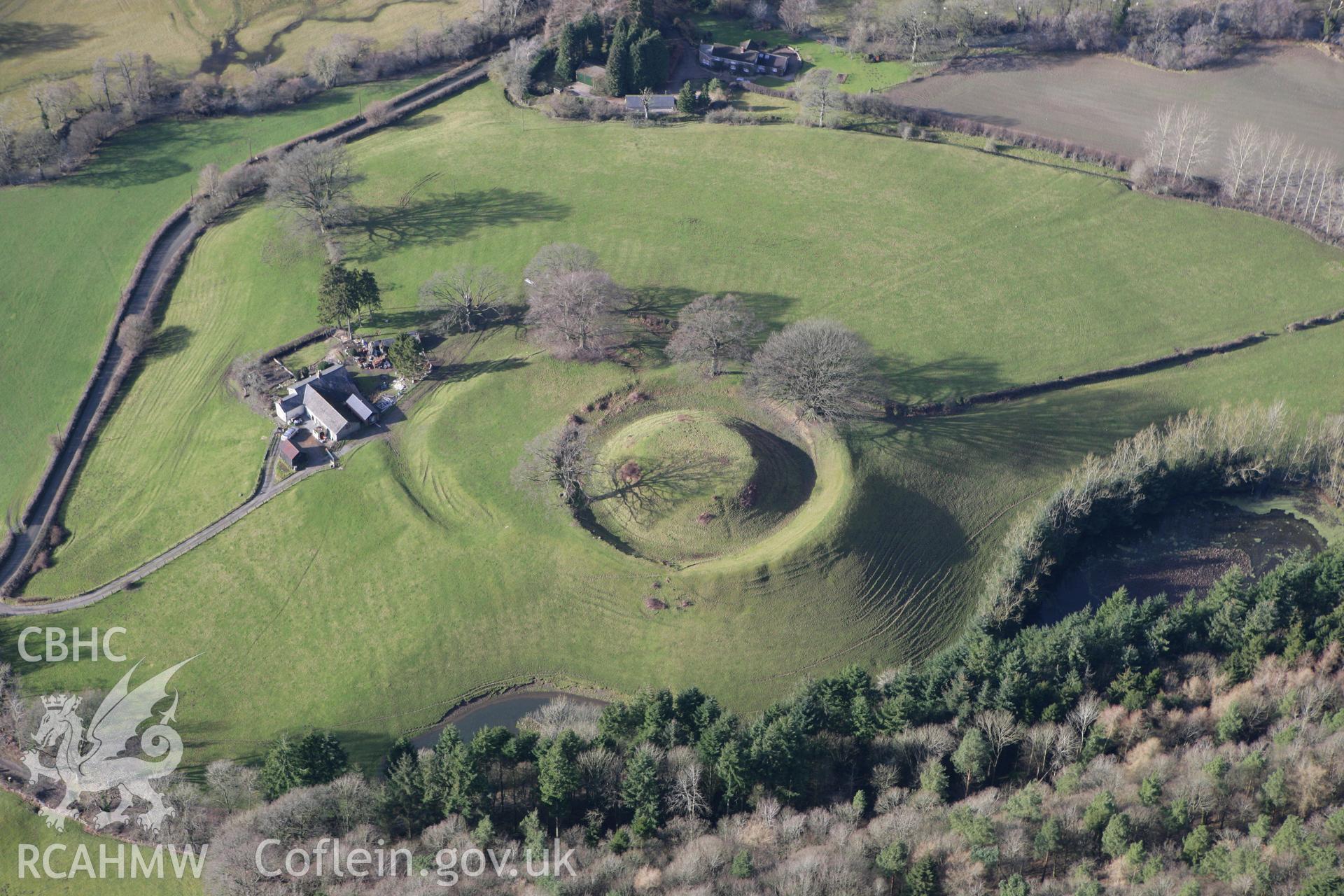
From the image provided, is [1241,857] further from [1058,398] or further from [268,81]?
[268,81]

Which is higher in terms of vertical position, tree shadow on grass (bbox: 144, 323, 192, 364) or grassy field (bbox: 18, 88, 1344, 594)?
grassy field (bbox: 18, 88, 1344, 594)

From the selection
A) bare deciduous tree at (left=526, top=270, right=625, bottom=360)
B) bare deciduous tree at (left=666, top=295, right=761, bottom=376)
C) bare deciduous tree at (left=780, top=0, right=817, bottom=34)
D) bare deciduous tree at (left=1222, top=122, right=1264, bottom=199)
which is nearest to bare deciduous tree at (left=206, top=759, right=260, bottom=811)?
bare deciduous tree at (left=526, top=270, right=625, bottom=360)

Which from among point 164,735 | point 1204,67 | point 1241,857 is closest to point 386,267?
point 164,735

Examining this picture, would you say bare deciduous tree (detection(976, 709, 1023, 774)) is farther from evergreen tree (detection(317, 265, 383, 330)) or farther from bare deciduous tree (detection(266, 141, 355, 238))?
bare deciduous tree (detection(266, 141, 355, 238))

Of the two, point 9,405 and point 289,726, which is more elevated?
point 9,405

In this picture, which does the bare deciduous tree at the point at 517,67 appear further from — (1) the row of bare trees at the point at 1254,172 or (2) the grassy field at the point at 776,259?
(1) the row of bare trees at the point at 1254,172

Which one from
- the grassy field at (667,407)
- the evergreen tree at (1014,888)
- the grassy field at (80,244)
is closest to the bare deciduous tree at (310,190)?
the grassy field at (667,407)

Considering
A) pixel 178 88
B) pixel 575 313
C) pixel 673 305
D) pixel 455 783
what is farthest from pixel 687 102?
pixel 455 783
